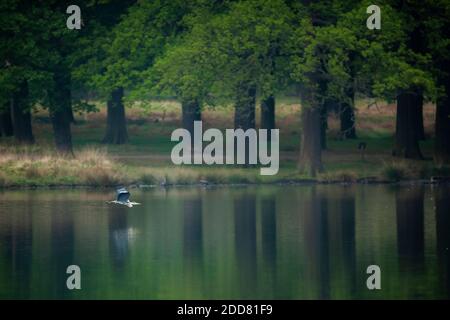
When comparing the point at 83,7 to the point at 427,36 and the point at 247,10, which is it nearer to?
the point at 247,10

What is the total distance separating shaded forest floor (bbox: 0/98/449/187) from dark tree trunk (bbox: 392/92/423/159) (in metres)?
0.72

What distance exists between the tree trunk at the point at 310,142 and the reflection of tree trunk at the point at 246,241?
6290mm

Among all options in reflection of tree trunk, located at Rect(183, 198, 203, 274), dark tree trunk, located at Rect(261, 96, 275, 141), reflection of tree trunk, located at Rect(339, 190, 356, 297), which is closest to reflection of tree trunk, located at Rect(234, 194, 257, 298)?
reflection of tree trunk, located at Rect(183, 198, 203, 274)

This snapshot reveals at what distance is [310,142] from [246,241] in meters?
17.4

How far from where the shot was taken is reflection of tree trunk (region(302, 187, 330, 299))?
79.8 feet

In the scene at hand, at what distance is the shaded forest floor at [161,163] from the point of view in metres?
44.1

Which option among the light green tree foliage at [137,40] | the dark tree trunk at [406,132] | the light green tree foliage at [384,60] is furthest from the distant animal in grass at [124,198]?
the dark tree trunk at [406,132]

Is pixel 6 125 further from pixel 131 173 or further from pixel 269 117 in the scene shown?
pixel 131 173

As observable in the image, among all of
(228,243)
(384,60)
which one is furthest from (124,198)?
(384,60)

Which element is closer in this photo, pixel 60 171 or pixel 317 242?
pixel 317 242

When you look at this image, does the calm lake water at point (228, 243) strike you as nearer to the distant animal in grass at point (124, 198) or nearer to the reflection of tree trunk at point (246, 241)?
the reflection of tree trunk at point (246, 241)

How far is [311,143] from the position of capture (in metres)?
47.2

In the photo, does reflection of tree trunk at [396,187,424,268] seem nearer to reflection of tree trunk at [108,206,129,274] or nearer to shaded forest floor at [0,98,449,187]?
shaded forest floor at [0,98,449,187]
